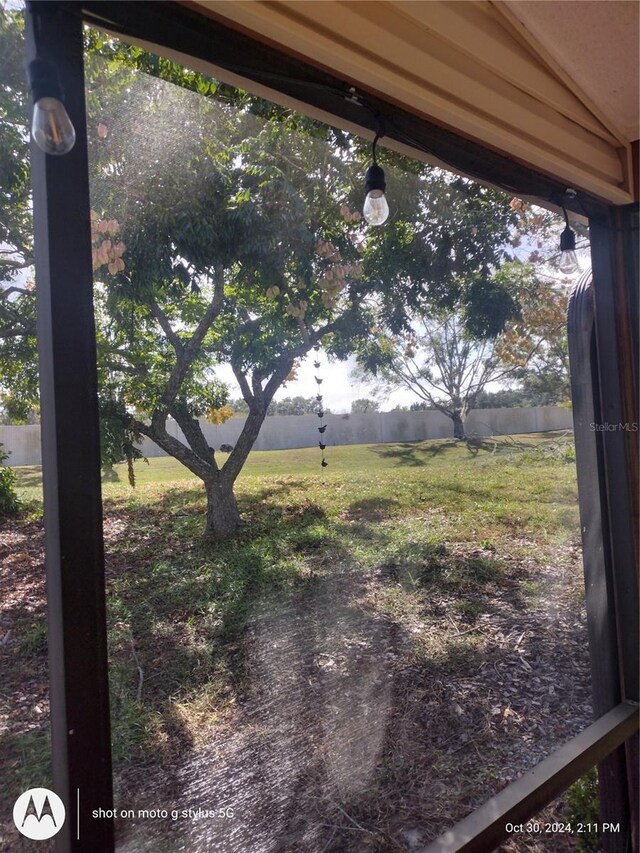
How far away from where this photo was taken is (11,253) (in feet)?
2.15

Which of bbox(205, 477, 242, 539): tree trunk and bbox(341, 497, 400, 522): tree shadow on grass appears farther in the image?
bbox(341, 497, 400, 522): tree shadow on grass

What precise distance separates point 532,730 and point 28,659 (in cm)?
118

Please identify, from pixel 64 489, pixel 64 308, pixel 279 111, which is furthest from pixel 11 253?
→ pixel 279 111

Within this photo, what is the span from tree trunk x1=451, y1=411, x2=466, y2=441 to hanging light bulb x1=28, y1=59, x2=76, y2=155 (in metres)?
0.97

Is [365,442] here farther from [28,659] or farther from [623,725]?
[623,725]

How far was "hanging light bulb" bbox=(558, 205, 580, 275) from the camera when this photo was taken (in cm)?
142

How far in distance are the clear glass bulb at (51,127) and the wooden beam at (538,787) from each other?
1308mm

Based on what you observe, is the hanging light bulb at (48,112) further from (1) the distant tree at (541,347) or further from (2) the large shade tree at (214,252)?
(1) the distant tree at (541,347)

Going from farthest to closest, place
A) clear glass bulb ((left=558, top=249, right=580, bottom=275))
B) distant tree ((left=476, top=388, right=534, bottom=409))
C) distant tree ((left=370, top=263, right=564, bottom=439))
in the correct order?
clear glass bulb ((left=558, top=249, right=580, bottom=275)) < distant tree ((left=476, top=388, right=534, bottom=409)) < distant tree ((left=370, top=263, right=564, bottom=439))

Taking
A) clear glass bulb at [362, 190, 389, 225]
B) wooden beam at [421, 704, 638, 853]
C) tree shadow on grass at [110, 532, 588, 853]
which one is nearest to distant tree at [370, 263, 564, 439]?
clear glass bulb at [362, 190, 389, 225]

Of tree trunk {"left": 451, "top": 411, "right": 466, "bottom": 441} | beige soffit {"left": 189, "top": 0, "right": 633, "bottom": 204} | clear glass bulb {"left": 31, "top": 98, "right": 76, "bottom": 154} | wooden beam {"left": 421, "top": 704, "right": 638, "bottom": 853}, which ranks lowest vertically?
wooden beam {"left": 421, "top": 704, "right": 638, "bottom": 853}

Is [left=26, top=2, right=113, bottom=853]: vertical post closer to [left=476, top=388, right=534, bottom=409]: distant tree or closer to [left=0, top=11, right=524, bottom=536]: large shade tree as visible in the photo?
[left=0, top=11, right=524, bottom=536]: large shade tree

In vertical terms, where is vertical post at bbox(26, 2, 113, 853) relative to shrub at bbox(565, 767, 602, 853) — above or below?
above

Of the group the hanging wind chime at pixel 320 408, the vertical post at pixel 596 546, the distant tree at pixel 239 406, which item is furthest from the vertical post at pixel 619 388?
the distant tree at pixel 239 406
